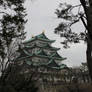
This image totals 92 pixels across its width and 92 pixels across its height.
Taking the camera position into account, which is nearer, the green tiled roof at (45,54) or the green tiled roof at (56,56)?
the green tiled roof at (45,54)

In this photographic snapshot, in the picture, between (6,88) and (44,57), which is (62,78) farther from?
(6,88)

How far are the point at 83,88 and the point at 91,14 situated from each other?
9.12 metres

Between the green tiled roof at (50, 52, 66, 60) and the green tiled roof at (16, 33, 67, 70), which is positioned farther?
the green tiled roof at (50, 52, 66, 60)

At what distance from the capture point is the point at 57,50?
43594 mm

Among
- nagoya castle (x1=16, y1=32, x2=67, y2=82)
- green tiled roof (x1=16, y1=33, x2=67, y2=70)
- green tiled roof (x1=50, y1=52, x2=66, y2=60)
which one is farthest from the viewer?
green tiled roof (x1=50, y1=52, x2=66, y2=60)

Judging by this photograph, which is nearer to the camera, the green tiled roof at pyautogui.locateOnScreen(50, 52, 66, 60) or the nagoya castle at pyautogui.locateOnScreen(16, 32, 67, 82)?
the nagoya castle at pyautogui.locateOnScreen(16, 32, 67, 82)

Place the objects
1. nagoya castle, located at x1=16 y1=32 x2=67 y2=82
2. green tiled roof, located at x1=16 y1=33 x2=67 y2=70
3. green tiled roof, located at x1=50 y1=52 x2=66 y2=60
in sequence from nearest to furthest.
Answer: green tiled roof, located at x1=16 y1=33 x2=67 y2=70 → nagoya castle, located at x1=16 y1=32 x2=67 y2=82 → green tiled roof, located at x1=50 y1=52 x2=66 y2=60

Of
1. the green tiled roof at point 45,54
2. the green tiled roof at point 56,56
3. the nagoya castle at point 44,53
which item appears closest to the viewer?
the green tiled roof at point 45,54

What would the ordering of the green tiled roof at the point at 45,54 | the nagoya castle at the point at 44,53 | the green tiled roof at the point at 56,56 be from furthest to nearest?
the green tiled roof at the point at 56,56 → the nagoya castle at the point at 44,53 → the green tiled roof at the point at 45,54

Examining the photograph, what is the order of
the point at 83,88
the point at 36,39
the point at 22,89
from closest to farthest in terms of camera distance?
the point at 22,89
the point at 83,88
the point at 36,39

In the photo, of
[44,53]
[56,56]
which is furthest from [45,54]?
[56,56]

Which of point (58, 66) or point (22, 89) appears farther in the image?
point (58, 66)

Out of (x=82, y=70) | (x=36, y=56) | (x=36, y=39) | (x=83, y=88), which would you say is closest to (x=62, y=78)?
(x=82, y=70)

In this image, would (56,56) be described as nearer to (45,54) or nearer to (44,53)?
(45,54)
